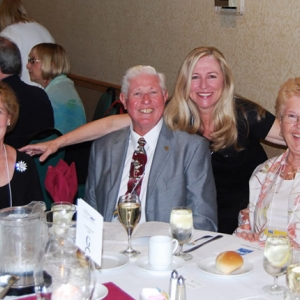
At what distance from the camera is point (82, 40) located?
6.97m

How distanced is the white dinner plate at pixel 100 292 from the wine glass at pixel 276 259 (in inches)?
18.3

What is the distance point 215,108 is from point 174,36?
1.94 meters

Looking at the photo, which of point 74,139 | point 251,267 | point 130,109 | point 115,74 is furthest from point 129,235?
point 115,74

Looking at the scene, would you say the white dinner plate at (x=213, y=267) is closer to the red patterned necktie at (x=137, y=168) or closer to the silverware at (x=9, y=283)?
the silverware at (x=9, y=283)

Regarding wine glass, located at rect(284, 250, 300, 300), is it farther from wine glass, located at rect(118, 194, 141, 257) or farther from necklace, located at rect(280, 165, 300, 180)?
necklace, located at rect(280, 165, 300, 180)

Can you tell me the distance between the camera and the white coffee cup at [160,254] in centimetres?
193

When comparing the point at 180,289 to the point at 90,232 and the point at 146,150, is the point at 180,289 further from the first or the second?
the point at 146,150

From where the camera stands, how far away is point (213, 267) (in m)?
1.95

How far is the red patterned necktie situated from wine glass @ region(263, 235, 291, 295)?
1137 millimetres

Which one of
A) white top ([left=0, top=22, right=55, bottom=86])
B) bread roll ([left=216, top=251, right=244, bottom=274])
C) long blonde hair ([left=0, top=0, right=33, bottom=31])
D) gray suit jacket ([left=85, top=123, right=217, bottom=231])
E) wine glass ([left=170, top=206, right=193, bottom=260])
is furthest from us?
long blonde hair ([left=0, top=0, right=33, bottom=31])

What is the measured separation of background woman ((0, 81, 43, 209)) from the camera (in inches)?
113

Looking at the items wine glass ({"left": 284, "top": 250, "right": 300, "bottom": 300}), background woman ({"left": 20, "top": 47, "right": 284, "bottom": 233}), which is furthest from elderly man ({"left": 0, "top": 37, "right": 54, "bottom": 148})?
wine glass ({"left": 284, "top": 250, "right": 300, "bottom": 300})

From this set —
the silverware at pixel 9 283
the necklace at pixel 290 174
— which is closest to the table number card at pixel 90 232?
the silverware at pixel 9 283

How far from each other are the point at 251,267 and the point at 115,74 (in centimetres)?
448
